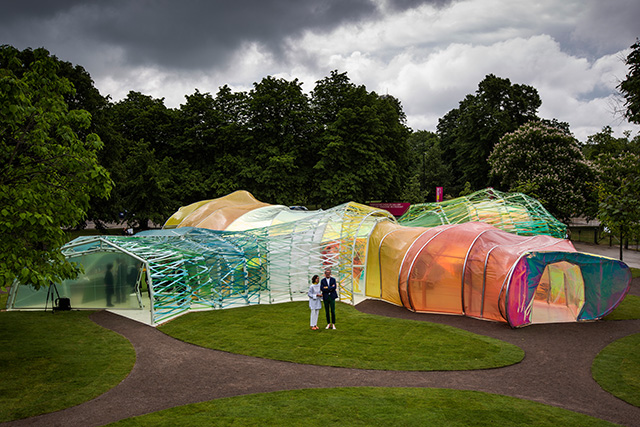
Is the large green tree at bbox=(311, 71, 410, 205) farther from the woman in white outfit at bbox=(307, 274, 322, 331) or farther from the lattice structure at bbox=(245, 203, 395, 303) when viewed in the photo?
the woman in white outfit at bbox=(307, 274, 322, 331)

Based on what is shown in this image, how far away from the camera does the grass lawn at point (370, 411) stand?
8.66 metres

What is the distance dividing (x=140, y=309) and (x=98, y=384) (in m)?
7.88

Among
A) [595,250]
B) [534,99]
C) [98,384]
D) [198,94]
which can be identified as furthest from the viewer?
[534,99]

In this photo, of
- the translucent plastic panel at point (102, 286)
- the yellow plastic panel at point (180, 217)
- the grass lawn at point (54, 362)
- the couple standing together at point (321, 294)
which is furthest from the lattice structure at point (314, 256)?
the yellow plastic panel at point (180, 217)

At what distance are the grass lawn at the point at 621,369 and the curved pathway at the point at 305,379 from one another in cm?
22

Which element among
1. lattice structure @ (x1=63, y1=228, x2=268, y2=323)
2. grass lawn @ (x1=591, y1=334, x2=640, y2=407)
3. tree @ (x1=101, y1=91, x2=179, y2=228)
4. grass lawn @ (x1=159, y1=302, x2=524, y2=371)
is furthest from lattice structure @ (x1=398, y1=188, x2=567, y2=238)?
tree @ (x1=101, y1=91, x2=179, y2=228)

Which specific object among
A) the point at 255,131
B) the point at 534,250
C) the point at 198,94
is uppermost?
the point at 198,94

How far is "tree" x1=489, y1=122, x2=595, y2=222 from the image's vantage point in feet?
129

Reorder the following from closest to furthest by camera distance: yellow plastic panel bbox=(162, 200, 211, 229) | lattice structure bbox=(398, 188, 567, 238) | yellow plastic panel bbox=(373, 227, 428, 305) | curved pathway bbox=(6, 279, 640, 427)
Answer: curved pathway bbox=(6, 279, 640, 427)
yellow plastic panel bbox=(373, 227, 428, 305)
lattice structure bbox=(398, 188, 567, 238)
yellow plastic panel bbox=(162, 200, 211, 229)

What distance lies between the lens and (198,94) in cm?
4634

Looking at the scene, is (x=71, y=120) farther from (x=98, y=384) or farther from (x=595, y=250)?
(x=595, y=250)

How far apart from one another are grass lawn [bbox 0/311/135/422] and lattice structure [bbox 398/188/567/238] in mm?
18363

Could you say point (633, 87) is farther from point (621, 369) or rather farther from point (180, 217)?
point (180, 217)

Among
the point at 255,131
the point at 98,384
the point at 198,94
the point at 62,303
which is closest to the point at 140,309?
the point at 62,303
